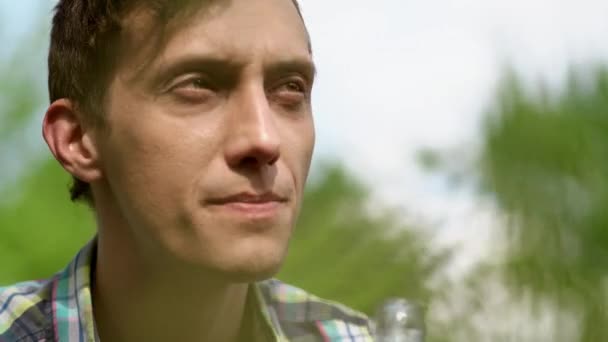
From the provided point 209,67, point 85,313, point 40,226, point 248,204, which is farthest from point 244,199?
point 40,226

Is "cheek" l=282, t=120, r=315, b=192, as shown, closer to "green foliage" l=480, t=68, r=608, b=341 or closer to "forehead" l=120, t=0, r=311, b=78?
"forehead" l=120, t=0, r=311, b=78

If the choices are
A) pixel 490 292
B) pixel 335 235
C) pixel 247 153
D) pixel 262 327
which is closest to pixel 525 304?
pixel 490 292

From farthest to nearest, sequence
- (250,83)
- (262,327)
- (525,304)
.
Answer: (262,327) → (250,83) → (525,304)

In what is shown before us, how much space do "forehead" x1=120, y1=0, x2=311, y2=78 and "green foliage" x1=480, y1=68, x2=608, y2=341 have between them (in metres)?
0.25

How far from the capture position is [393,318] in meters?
0.40

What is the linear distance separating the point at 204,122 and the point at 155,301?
0.61 feet

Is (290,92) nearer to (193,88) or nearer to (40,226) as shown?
(193,88)

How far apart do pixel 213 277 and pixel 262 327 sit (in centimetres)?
19

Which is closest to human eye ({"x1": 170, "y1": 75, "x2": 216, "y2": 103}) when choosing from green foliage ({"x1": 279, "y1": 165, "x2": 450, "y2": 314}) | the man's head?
the man's head

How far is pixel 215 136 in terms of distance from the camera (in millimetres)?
586

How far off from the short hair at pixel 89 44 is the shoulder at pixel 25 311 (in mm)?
201

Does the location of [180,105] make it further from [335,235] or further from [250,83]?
[335,235]

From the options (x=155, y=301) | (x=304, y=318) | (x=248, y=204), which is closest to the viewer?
(x=248, y=204)

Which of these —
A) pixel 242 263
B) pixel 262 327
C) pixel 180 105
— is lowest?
pixel 262 327
